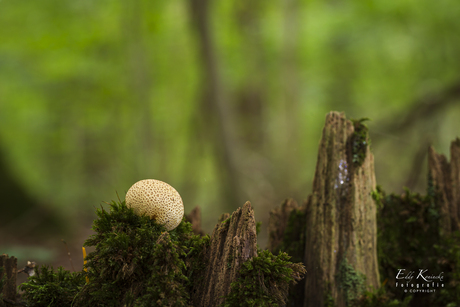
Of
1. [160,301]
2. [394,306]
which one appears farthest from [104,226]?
[394,306]

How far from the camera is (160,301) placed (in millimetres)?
2096

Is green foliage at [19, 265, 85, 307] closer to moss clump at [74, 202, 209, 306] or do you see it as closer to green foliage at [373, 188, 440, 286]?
moss clump at [74, 202, 209, 306]

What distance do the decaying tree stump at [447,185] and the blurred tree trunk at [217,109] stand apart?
5.17 meters

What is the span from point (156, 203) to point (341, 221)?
177 centimetres

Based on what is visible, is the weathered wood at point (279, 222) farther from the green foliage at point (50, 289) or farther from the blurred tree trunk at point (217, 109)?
the blurred tree trunk at point (217, 109)

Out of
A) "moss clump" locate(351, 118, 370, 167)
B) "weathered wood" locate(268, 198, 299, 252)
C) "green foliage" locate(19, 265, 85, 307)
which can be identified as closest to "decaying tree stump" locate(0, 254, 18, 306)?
"green foliage" locate(19, 265, 85, 307)

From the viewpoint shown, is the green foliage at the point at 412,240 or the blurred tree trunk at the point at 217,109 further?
the blurred tree trunk at the point at 217,109

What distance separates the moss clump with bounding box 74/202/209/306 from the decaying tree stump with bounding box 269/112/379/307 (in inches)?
54.5

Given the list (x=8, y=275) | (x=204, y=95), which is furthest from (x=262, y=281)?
(x=204, y=95)

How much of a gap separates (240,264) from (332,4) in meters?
11.5

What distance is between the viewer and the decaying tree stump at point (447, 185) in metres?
3.65

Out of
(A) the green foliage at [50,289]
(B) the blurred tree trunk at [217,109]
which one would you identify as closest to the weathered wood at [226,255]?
(A) the green foliage at [50,289]

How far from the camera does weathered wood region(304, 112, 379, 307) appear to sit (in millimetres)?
3055

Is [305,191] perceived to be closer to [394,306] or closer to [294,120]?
[294,120]
